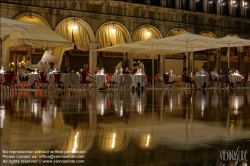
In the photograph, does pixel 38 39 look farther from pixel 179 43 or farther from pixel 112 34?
pixel 112 34

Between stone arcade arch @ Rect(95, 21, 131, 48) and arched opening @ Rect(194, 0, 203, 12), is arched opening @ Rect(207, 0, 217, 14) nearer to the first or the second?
arched opening @ Rect(194, 0, 203, 12)

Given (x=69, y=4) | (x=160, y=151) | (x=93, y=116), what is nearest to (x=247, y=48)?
(x=69, y=4)

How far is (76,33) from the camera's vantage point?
Result: 26750 millimetres

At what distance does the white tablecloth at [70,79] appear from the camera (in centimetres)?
1931

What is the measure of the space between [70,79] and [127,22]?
10342mm

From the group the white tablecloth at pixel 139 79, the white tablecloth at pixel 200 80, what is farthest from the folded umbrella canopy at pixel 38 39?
the white tablecloth at pixel 200 80

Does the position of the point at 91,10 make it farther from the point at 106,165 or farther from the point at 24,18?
the point at 106,165

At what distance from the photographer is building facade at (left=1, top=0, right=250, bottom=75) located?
25.0m

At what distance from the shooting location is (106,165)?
3498 mm

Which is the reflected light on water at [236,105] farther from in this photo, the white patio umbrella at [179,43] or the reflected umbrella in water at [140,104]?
the white patio umbrella at [179,43]

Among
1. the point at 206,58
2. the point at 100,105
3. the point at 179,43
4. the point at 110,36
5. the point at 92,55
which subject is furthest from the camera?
the point at 206,58

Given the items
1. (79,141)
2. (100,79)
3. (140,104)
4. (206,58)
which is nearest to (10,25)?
(140,104)

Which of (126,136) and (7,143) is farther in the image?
(126,136)

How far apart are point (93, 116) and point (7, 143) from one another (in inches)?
116
